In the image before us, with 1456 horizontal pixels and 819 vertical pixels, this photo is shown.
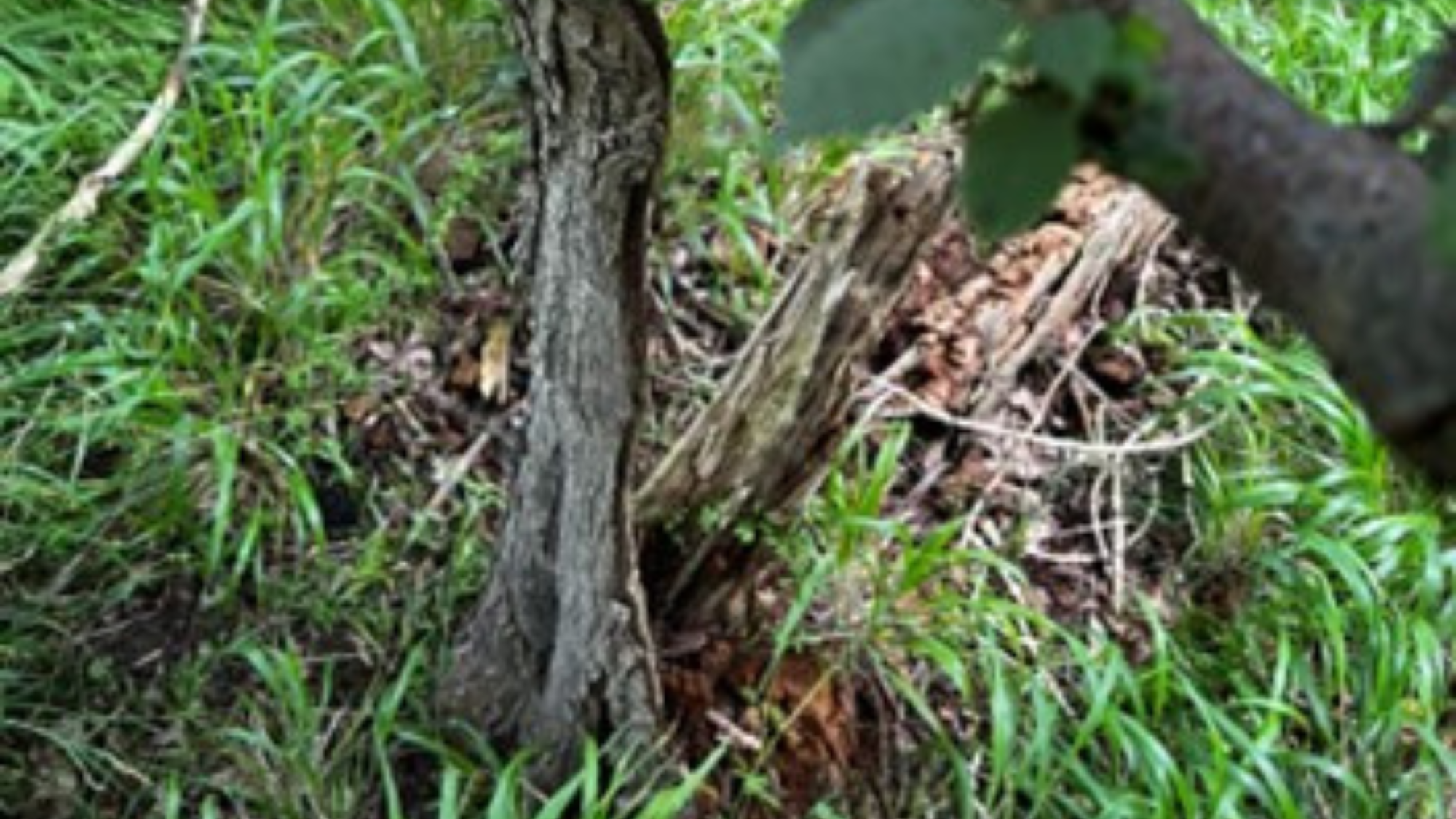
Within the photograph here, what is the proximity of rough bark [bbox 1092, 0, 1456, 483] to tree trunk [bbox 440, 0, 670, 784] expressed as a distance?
3.91 feet

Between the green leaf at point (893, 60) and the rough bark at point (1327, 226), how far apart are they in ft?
0.11

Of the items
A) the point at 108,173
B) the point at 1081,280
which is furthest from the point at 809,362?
the point at 108,173

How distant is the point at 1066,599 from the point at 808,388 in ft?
2.07

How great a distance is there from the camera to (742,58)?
2842 millimetres

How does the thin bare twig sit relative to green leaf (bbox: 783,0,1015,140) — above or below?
below

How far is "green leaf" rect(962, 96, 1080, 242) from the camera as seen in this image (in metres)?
0.50

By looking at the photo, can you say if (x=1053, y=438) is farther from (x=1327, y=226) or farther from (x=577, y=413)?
(x=1327, y=226)

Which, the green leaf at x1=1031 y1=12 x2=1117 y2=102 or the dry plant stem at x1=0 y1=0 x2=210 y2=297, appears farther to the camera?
the dry plant stem at x1=0 y1=0 x2=210 y2=297

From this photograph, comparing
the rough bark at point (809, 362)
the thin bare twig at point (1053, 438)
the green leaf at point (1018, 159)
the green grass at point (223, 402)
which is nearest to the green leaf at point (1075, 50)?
the green leaf at point (1018, 159)

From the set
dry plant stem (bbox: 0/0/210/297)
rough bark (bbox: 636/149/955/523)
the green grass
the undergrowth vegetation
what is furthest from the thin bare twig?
dry plant stem (bbox: 0/0/210/297)

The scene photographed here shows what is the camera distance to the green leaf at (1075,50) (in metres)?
0.48

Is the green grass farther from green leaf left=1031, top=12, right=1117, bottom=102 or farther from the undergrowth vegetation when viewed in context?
green leaf left=1031, top=12, right=1117, bottom=102

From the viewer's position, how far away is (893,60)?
1.72 ft

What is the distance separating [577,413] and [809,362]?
0.88 ft
